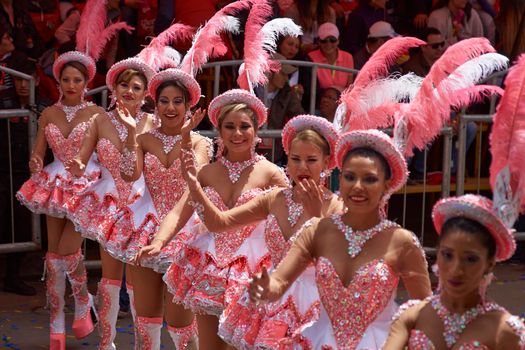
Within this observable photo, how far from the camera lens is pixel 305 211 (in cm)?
488

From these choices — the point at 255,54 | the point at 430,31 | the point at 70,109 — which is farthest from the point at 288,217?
the point at 430,31

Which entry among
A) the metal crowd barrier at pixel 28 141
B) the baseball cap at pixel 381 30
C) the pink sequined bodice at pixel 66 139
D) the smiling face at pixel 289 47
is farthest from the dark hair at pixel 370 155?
the baseball cap at pixel 381 30

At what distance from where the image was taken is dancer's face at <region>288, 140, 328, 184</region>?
491 cm

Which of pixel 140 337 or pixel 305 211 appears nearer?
pixel 305 211

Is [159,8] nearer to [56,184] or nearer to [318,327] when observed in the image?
[56,184]

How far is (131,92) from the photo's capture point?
6.92 metres

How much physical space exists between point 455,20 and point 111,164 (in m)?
4.69

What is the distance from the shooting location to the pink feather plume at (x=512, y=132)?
3.85 meters

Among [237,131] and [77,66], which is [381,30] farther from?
[237,131]

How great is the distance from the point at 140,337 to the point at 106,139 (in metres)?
1.38

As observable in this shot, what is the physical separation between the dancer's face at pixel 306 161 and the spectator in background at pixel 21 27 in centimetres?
434

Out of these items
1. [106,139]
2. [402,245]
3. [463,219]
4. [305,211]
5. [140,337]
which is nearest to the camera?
[463,219]

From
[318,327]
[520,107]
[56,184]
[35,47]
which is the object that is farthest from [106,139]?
[520,107]

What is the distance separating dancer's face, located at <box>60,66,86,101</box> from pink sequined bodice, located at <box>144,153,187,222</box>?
4.02 feet
